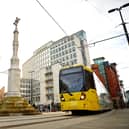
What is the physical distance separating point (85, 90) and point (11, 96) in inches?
500

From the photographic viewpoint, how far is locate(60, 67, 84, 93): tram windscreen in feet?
43.8

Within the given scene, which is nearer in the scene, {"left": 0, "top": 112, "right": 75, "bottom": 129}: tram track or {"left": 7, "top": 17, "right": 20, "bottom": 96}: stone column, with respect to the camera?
{"left": 0, "top": 112, "right": 75, "bottom": 129}: tram track

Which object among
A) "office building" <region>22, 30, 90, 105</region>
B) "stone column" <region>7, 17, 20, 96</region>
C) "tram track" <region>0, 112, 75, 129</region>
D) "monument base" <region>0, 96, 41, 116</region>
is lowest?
"tram track" <region>0, 112, 75, 129</region>

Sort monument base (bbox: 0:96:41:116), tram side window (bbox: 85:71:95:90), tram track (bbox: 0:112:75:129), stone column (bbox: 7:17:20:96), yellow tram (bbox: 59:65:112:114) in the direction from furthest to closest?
stone column (bbox: 7:17:20:96) < monument base (bbox: 0:96:41:116) < tram side window (bbox: 85:71:95:90) < yellow tram (bbox: 59:65:112:114) < tram track (bbox: 0:112:75:129)

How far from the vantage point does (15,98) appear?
22.6m

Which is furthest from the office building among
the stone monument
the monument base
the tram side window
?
the tram side window

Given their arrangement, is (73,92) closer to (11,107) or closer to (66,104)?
(66,104)

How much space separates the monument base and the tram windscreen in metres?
9.14

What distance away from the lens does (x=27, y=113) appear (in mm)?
21453

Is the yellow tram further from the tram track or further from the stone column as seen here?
the stone column

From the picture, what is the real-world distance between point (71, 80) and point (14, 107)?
33.5ft

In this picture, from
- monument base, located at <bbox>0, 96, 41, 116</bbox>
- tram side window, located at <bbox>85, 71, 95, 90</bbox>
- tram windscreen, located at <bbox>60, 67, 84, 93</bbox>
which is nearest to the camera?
tram windscreen, located at <bbox>60, 67, 84, 93</bbox>

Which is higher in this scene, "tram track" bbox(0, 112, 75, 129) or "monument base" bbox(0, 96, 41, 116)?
"monument base" bbox(0, 96, 41, 116)

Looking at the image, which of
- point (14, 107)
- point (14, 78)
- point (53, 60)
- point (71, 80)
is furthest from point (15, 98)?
point (53, 60)
